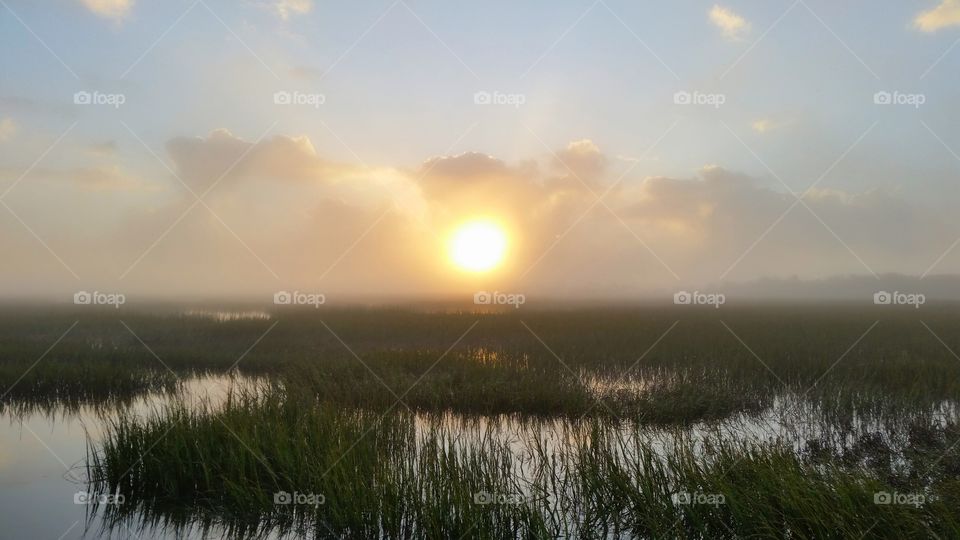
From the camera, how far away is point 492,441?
837cm

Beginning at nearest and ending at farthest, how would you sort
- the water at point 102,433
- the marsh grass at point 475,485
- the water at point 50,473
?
Result: the marsh grass at point 475,485
the water at point 50,473
the water at point 102,433

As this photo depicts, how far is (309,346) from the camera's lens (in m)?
23.2

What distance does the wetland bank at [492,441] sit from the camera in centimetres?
662

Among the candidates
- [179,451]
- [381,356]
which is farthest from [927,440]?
[381,356]

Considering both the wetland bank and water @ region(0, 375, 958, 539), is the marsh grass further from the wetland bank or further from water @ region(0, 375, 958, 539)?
water @ region(0, 375, 958, 539)

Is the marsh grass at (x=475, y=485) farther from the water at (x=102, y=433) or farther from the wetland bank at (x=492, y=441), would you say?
the water at (x=102, y=433)

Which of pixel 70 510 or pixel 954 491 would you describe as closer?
pixel 954 491

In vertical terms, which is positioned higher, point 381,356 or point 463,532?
point 381,356

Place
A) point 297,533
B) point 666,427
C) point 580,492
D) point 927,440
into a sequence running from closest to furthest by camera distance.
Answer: point 297,533 < point 580,492 < point 927,440 < point 666,427

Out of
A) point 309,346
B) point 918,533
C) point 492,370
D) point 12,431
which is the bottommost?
point 918,533

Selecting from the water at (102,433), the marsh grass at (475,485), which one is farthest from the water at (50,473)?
the marsh grass at (475,485)

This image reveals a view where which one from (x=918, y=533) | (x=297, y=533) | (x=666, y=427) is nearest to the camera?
(x=918, y=533)

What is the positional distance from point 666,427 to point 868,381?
6.87 m

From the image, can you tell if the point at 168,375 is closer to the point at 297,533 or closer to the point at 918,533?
the point at 297,533
